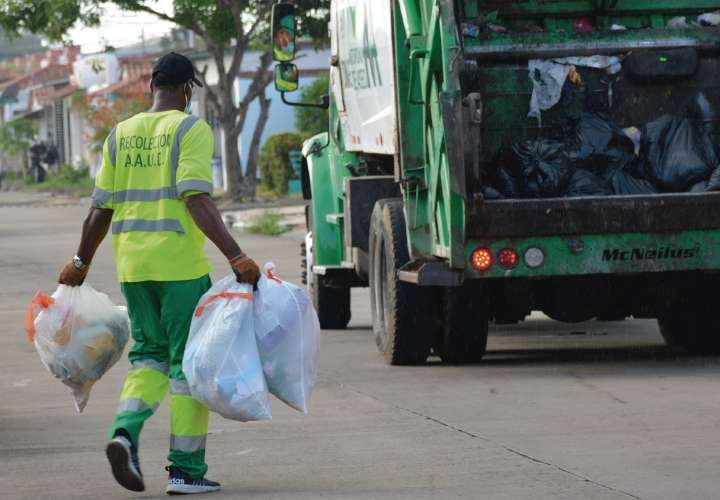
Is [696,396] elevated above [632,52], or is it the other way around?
[632,52]

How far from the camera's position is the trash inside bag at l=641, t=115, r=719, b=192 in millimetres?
10562

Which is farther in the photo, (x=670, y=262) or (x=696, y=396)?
(x=670, y=262)

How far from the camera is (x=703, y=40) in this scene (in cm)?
1067

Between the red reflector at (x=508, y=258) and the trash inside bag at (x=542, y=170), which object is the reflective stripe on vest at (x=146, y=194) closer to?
the red reflector at (x=508, y=258)

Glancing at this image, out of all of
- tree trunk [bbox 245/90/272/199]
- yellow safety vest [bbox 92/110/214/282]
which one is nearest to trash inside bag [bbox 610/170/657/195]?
yellow safety vest [bbox 92/110/214/282]

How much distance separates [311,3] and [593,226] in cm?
2503

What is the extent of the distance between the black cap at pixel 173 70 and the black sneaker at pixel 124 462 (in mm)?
1427

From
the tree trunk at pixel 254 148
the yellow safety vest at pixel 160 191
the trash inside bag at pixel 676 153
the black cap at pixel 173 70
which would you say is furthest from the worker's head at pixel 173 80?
the tree trunk at pixel 254 148

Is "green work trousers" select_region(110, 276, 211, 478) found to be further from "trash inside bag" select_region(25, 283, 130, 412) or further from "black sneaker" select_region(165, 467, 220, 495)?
"trash inside bag" select_region(25, 283, 130, 412)

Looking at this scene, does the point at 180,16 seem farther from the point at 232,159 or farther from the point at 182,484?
the point at 182,484

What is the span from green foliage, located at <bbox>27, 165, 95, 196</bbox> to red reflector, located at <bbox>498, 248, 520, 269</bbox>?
171 ft

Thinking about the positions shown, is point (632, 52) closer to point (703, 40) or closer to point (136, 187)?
point (703, 40)

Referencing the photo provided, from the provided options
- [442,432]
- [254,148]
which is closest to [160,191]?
[442,432]

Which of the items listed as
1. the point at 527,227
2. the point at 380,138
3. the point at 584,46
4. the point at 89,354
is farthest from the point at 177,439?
the point at 380,138
